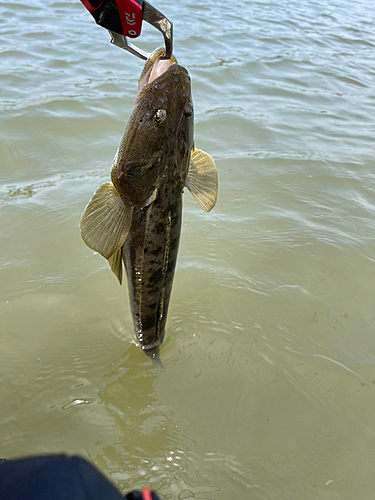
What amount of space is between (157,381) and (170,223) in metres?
1.14

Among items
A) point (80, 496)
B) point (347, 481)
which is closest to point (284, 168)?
point (347, 481)

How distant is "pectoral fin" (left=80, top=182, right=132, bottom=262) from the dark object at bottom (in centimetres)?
113

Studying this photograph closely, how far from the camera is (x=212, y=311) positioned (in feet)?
11.1

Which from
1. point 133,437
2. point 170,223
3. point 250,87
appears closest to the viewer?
point 170,223

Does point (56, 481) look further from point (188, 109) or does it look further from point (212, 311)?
point (188, 109)

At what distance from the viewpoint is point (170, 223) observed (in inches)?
94.7

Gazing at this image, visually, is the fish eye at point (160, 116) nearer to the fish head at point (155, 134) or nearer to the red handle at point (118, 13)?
the fish head at point (155, 134)

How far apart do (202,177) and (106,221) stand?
63cm

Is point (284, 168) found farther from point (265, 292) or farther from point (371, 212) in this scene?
point (265, 292)

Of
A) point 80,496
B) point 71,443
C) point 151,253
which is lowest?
point 71,443

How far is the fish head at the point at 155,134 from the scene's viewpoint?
2201 millimetres

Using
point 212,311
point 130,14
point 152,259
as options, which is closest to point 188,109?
point 130,14

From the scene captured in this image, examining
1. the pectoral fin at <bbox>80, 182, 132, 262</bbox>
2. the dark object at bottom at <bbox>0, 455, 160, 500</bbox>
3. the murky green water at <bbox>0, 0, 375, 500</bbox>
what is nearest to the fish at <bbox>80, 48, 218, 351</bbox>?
the pectoral fin at <bbox>80, 182, 132, 262</bbox>

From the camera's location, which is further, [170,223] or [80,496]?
[170,223]
